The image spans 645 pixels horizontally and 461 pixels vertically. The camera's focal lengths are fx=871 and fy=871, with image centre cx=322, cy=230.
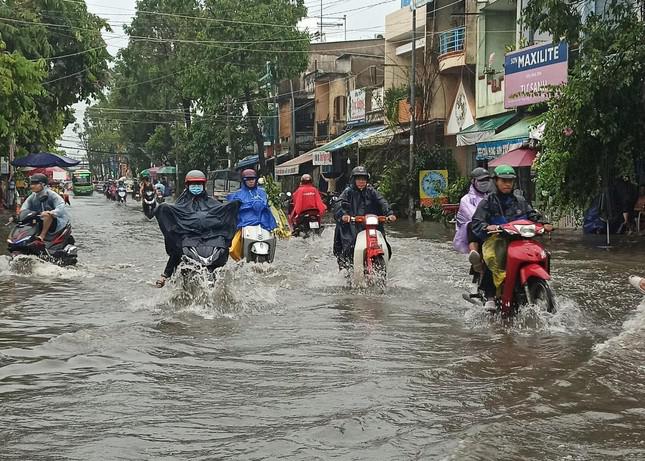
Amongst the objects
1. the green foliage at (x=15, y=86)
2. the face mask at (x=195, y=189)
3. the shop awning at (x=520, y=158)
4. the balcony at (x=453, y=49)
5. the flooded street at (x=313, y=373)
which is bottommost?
the flooded street at (x=313, y=373)

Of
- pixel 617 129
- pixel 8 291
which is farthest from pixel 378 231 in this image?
pixel 617 129

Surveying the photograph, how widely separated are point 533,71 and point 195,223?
14.0 m

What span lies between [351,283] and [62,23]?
22.7 metres

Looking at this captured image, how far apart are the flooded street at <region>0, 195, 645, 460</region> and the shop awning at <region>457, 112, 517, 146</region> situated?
550 inches

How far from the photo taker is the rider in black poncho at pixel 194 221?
9.16m

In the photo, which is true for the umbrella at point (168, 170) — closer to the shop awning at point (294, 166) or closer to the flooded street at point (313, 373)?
the shop awning at point (294, 166)

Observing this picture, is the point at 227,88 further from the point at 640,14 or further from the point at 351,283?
the point at 351,283

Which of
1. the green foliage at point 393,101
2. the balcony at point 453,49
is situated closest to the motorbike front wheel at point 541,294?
the balcony at point 453,49

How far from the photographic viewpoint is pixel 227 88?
42.3 meters

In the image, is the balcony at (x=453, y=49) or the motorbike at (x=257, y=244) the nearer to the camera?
the motorbike at (x=257, y=244)

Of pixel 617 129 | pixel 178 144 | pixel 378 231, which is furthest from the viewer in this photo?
pixel 178 144

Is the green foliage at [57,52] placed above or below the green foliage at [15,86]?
above

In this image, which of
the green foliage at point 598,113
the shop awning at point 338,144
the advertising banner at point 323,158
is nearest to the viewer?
the green foliage at point 598,113

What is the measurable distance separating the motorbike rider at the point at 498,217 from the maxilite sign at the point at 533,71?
10.6 meters
